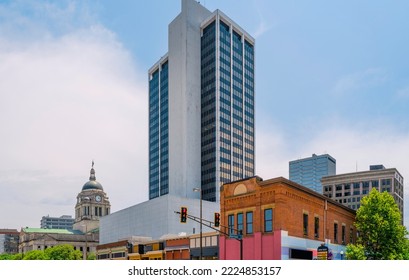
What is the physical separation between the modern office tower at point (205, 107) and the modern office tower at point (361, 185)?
105ft

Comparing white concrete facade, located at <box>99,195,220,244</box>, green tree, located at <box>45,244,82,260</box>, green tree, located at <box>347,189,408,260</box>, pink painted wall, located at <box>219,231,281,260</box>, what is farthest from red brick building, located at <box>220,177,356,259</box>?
green tree, located at <box>45,244,82,260</box>

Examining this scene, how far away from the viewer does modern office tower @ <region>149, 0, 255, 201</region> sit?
16688 cm

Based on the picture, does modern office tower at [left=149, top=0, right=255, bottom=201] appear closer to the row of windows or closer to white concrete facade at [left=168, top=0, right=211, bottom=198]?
white concrete facade at [left=168, top=0, right=211, bottom=198]

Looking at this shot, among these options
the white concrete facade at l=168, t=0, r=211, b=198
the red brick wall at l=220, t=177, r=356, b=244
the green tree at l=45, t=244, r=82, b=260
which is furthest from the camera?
the white concrete facade at l=168, t=0, r=211, b=198


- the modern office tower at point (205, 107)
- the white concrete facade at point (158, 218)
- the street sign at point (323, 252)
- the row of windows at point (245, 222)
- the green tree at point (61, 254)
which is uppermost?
the modern office tower at point (205, 107)

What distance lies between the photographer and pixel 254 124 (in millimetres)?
185250

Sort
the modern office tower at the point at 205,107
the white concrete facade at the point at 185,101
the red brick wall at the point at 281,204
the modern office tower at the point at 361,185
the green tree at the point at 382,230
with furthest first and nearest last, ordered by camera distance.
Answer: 1. the modern office tower at the point at 205,107
2. the white concrete facade at the point at 185,101
3. the modern office tower at the point at 361,185
4. the green tree at the point at 382,230
5. the red brick wall at the point at 281,204

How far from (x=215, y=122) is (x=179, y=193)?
28392 millimetres

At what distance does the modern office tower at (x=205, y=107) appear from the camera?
167 metres

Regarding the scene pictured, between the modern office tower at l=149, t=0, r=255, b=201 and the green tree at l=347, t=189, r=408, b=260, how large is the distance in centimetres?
10976

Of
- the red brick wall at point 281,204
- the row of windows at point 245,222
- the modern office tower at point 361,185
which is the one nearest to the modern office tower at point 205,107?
the modern office tower at point 361,185

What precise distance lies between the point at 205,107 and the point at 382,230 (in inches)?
4947

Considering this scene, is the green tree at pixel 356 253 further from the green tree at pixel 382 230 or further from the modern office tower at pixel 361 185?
the modern office tower at pixel 361 185
